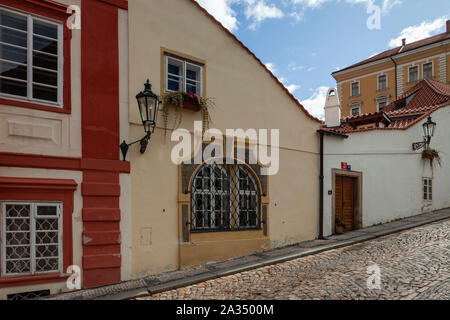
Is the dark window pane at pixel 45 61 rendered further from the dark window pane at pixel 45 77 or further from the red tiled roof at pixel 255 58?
the red tiled roof at pixel 255 58

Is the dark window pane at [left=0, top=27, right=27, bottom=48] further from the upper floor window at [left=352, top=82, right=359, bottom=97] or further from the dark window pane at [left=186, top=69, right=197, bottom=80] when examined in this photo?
the upper floor window at [left=352, top=82, right=359, bottom=97]

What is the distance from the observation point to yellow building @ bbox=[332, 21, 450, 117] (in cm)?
2989

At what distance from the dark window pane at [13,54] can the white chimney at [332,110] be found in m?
9.73

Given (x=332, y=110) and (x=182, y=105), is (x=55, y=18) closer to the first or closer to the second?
(x=182, y=105)

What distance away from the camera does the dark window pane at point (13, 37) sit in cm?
564

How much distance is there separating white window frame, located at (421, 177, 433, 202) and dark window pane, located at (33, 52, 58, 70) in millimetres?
13831

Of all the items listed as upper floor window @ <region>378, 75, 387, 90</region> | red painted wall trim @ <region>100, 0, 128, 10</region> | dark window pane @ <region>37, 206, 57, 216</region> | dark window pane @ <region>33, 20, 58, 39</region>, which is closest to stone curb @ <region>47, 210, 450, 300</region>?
dark window pane @ <region>37, 206, 57, 216</region>

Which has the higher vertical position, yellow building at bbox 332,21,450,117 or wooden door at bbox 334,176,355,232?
yellow building at bbox 332,21,450,117

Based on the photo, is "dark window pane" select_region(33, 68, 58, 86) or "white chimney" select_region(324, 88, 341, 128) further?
"white chimney" select_region(324, 88, 341, 128)

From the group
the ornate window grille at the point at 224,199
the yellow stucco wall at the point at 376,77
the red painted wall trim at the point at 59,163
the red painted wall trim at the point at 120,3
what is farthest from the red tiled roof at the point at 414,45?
the red painted wall trim at the point at 59,163

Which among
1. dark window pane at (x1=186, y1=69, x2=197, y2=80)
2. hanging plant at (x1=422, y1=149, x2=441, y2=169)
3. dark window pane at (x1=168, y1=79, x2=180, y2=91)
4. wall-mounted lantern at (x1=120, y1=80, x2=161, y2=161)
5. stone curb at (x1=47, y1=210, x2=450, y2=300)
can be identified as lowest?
stone curb at (x1=47, y1=210, x2=450, y2=300)

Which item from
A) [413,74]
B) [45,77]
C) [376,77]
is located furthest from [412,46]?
[45,77]

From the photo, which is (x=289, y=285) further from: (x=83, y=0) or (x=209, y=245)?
(x=83, y=0)
